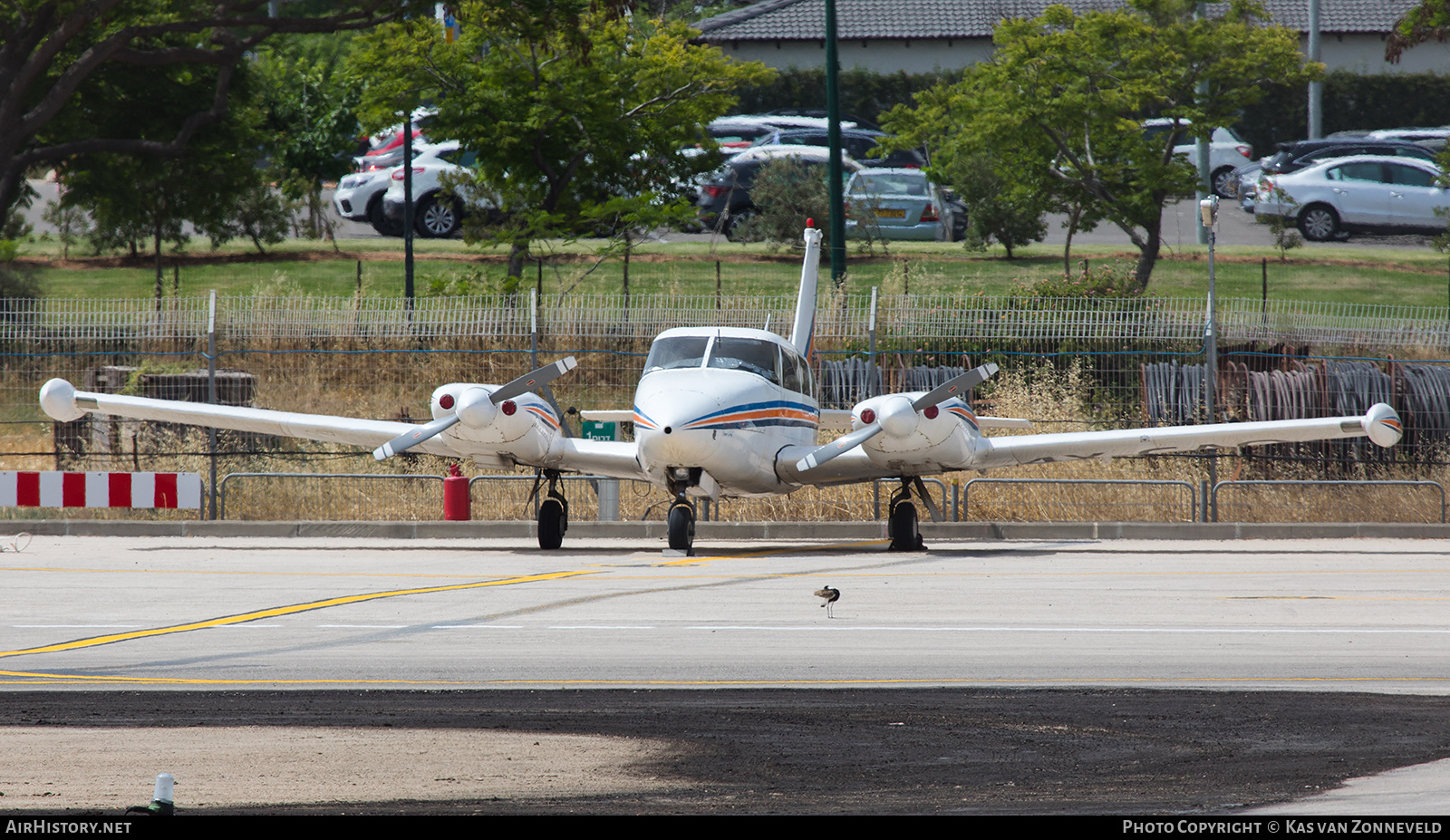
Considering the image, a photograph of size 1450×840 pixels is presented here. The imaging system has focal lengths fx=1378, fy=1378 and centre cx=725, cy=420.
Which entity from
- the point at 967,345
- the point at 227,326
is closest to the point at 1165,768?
the point at 967,345

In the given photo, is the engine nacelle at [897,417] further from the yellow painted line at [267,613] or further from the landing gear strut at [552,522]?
the landing gear strut at [552,522]

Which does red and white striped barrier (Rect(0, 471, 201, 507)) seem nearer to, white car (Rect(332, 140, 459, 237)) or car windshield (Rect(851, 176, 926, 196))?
white car (Rect(332, 140, 459, 237))

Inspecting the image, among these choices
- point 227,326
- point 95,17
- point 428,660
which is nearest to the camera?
point 428,660

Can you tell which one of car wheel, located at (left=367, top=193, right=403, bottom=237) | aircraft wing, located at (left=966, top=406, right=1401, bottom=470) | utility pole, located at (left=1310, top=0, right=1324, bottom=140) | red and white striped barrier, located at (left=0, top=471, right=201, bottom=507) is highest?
utility pole, located at (left=1310, top=0, right=1324, bottom=140)

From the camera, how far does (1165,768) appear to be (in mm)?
6691

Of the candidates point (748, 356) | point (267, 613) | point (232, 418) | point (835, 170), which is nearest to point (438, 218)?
point (835, 170)

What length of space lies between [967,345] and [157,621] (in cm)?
1523

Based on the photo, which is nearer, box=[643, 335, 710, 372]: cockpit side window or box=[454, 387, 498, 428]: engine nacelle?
box=[454, 387, 498, 428]: engine nacelle

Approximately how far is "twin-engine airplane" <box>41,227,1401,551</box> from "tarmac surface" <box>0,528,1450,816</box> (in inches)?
62.3

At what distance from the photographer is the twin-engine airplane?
16578mm

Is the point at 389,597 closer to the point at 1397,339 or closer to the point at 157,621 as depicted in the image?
the point at 157,621

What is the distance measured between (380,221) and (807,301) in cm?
2145

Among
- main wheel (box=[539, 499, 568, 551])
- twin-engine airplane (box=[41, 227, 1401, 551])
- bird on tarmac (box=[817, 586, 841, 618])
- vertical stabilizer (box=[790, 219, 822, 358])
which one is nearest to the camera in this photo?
bird on tarmac (box=[817, 586, 841, 618])

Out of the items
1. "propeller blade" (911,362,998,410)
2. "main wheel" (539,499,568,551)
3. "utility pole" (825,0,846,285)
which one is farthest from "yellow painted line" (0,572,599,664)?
"utility pole" (825,0,846,285)
